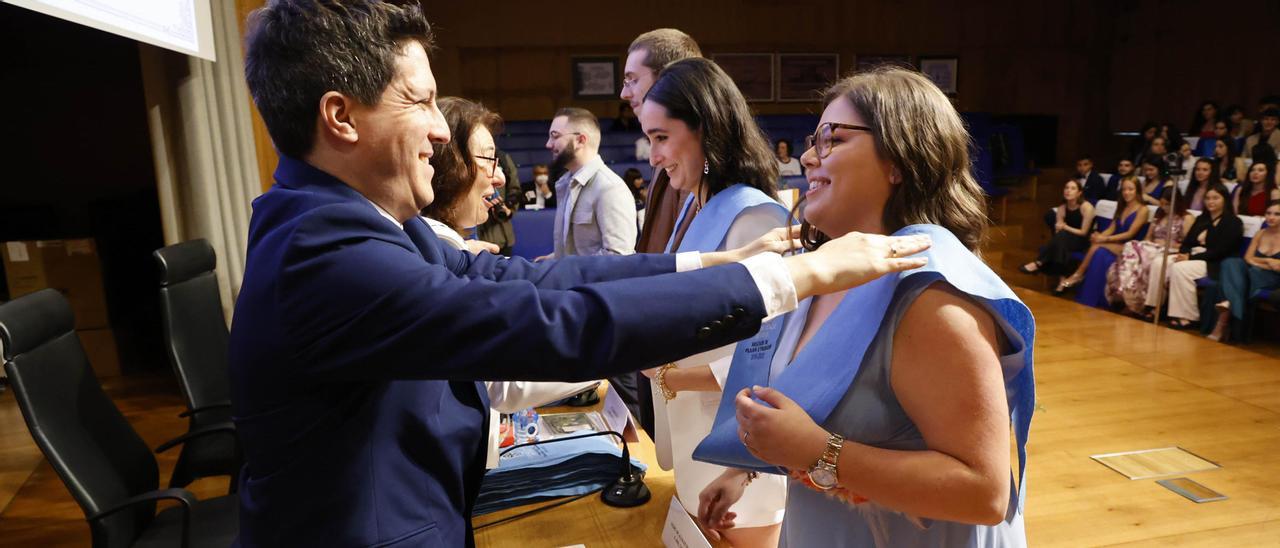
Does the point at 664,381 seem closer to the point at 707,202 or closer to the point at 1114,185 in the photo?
the point at 707,202

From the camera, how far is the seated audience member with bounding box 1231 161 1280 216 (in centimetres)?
595

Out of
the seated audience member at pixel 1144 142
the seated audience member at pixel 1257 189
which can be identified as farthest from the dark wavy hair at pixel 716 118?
the seated audience member at pixel 1144 142

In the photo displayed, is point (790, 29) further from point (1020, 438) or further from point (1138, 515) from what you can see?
point (1020, 438)

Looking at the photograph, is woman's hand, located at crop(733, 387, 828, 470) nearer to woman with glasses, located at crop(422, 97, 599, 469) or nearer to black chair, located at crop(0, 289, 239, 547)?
woman with glasses, located at crop(422, 97, 599, 469)

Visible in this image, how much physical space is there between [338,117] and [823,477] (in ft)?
2.29

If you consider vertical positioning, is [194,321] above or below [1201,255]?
above

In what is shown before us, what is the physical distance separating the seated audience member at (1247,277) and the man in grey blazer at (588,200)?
13.9ft

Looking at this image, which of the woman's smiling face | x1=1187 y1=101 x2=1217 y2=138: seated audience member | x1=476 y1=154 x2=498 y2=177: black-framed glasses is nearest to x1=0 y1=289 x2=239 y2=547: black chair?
x1=476 y1=154 x2=498 y2=177: black-framed glasses

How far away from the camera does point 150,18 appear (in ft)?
9.53

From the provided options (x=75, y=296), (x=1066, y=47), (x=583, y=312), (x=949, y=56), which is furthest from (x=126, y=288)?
(x=1066, y=47)

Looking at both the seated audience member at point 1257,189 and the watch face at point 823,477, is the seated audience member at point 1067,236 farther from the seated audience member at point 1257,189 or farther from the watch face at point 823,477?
the watch face at point 823,477

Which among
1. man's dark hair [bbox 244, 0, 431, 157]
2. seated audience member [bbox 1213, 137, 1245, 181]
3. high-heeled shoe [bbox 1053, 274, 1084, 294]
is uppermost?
man's dark hair [bbox 244, 0, 431, 157]

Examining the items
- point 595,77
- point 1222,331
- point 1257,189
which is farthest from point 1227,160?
point 595,77

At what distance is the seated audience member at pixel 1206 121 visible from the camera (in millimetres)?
8422
